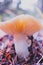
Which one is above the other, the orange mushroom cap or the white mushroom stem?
the orange mushroom cap

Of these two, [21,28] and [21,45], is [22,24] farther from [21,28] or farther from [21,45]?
[21,45]

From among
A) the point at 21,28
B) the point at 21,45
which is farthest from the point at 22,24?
the point at 21,45

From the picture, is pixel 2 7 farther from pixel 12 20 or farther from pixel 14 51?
pixel 14 51

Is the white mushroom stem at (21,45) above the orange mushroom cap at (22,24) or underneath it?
underneath

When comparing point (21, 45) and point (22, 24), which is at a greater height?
point (22, 24)

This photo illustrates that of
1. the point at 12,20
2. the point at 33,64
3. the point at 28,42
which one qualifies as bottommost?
the point at 33,64

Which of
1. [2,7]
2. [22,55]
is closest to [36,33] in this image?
[22,55]
